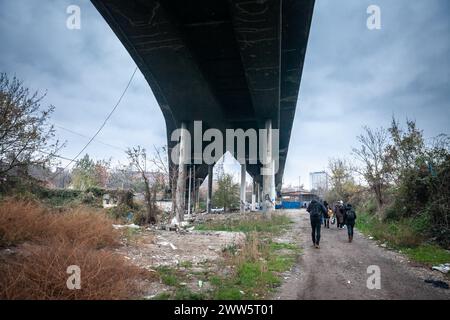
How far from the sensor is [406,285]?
482cm

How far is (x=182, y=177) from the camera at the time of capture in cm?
1783

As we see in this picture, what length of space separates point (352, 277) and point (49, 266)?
564 centimetres

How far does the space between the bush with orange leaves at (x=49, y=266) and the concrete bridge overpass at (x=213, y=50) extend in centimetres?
829

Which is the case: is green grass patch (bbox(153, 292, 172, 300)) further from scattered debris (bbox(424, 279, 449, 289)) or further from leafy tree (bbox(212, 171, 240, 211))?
leafy tree (bbox(212, 171, 240, 211))

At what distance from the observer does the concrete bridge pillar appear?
16.6m

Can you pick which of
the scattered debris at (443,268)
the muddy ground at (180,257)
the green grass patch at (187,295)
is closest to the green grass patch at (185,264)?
the muddy ground at (180,257)

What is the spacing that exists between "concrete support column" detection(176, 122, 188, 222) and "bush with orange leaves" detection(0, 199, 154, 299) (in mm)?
10236

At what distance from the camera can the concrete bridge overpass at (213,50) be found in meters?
9.89

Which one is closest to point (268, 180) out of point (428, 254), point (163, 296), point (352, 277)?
point (428, 254)

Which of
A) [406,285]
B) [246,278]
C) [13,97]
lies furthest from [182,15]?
[406,285]

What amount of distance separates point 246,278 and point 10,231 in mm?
5316

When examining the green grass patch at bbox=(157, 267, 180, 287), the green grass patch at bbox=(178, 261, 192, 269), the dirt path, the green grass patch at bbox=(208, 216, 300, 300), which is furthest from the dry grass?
the dirt path

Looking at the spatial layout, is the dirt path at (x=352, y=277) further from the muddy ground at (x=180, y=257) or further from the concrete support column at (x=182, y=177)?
the concrete support column at (x=182, y=177)
